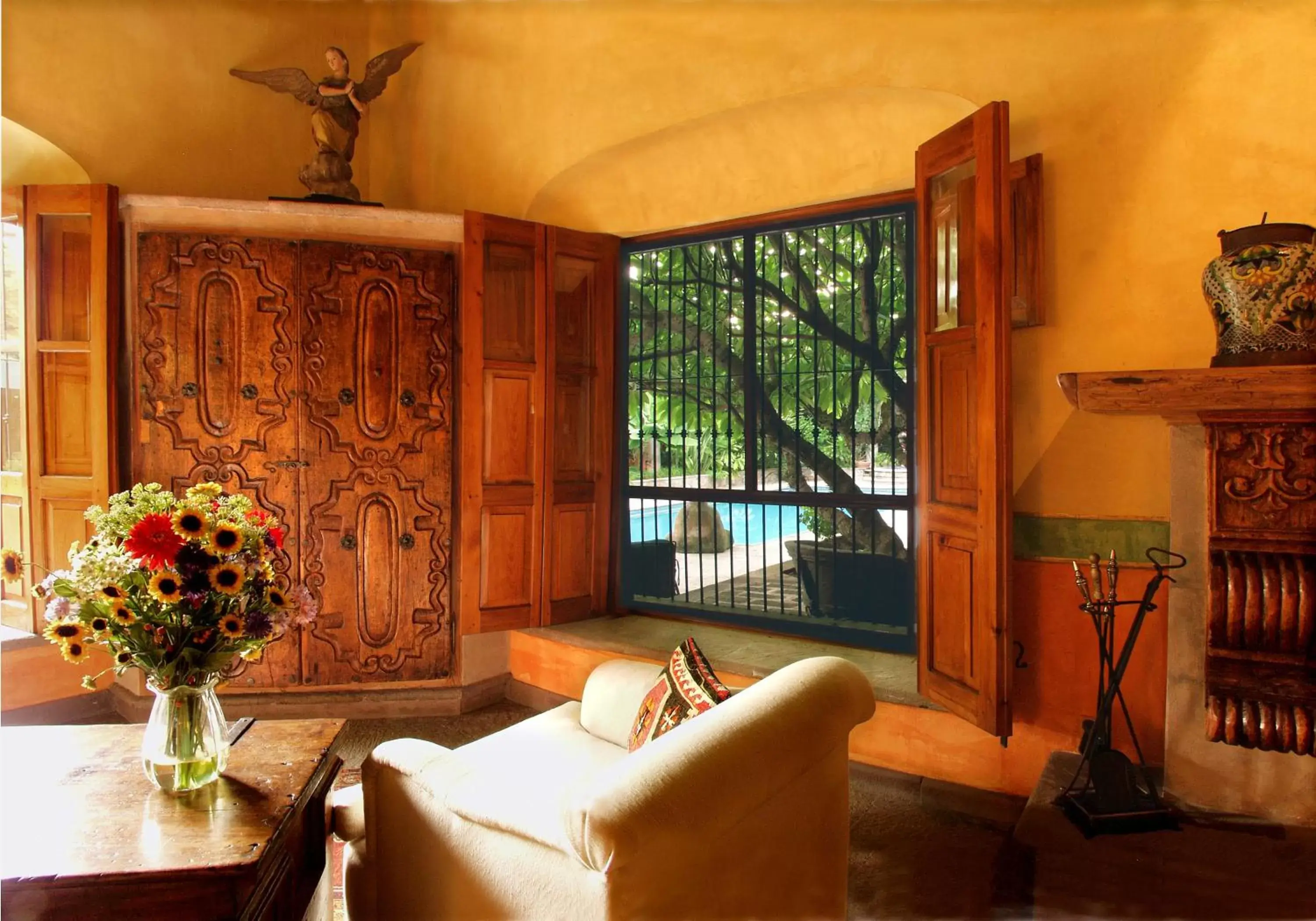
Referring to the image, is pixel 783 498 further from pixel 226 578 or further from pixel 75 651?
pixel 75 651

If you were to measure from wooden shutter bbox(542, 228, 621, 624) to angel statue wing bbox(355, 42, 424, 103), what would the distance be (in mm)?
1043

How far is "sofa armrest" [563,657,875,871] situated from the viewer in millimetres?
1229

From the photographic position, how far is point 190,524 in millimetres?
1485

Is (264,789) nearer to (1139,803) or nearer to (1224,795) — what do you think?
(1139,803)

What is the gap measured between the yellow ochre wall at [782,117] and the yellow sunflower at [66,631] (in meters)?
2.67

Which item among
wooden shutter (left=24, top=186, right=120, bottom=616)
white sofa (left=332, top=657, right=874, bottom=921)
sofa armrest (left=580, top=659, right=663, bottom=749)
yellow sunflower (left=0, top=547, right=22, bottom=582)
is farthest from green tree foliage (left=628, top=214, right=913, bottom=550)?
yellow sunflower (left=0, top=547, right=22, bottom=582)

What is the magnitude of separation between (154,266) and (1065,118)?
11.7 feet

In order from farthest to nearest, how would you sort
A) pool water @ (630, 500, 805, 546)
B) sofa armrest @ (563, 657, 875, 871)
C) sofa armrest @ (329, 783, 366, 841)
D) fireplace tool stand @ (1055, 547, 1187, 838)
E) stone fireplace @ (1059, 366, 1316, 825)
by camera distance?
pool water @ (630, 500, 805, 546), fireplace tool stand @ (1055, 547, 1187, 838), stone fireplace @ (1059, 366, 1316, 825), sofa armrest @ (329, 783, 366, 841), sofa armrest @ (563, 657, 875, 871)

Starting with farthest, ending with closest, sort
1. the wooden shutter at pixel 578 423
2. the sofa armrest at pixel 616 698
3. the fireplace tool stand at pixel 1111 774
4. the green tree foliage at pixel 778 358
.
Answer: the wooden shutter at pixel 578 423 → the green tree foliage at pixel 778 358 → the sofa armrest at pixel 616 698 → the fireplace tool stand at pixel 1111 774

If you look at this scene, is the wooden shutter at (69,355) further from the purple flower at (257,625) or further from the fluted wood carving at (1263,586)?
the fluted wood carving at (1263,586)

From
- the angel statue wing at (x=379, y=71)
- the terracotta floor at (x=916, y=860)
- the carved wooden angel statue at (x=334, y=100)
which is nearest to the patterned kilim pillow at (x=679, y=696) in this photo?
the terracotta floor at (x=916, y=860)

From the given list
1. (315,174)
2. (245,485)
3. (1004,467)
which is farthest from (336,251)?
(1004,467)

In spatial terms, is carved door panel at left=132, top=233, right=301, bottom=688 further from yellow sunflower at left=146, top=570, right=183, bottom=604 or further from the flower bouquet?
yellow sunflower at left=146, top=570, right=183, bottom=604

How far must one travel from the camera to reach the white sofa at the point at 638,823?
1276 mm
